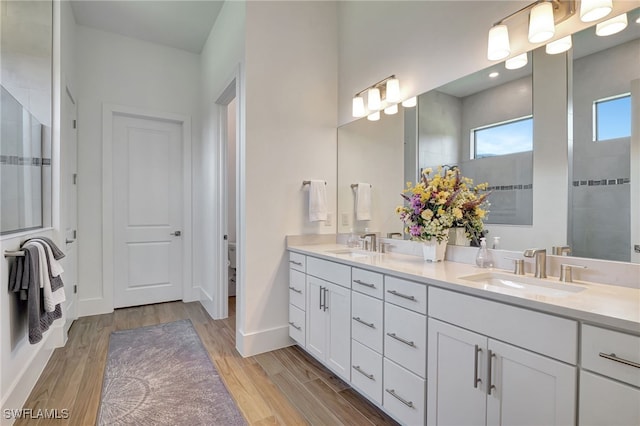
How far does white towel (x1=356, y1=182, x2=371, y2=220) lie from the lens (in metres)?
2.62

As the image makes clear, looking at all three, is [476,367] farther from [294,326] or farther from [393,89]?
[393,89]

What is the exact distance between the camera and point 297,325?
8.09 feet

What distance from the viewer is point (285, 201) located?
2609 mm

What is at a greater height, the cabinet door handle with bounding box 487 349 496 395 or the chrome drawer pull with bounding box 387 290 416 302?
the chrome drawer pull with bounding box 387 290 416 302

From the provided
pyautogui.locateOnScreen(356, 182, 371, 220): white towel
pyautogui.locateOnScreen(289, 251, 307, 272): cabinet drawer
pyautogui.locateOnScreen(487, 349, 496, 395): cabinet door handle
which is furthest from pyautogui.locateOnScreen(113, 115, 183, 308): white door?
pyautogui.locateOnScreen(487, 349, 496, 395): cabinet door handle

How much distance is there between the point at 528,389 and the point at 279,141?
2.20m

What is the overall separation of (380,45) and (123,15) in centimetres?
263

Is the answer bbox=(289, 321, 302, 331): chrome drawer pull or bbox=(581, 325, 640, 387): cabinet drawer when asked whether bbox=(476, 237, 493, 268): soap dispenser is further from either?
bbox=(289, 321, 302, 331): chrome drawer pull

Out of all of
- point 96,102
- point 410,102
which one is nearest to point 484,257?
point 410,102

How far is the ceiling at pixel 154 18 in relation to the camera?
2.95 metres

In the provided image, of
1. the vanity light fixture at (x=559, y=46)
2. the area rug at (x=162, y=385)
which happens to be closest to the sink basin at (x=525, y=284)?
the vanity light fixture at (x=559, y=46)

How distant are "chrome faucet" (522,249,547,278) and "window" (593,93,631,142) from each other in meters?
0.54

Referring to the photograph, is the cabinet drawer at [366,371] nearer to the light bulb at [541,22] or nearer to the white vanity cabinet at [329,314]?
the white vanity cabinet at [329,314]

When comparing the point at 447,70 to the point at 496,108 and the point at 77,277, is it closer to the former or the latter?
the point at 496,108
